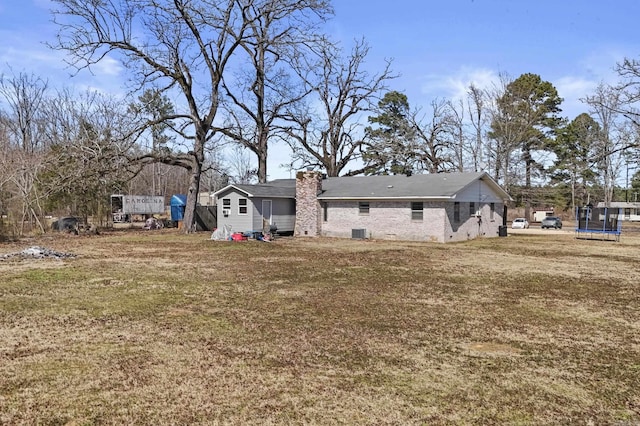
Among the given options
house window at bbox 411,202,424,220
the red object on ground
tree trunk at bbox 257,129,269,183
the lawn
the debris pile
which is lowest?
the lawn

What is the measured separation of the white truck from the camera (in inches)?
1419

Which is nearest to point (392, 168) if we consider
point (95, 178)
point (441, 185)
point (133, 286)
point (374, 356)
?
point (441, 185)

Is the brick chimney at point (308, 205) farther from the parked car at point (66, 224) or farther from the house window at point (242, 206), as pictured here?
the parked car at point (66, 224)

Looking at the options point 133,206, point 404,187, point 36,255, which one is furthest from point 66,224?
point 404,187

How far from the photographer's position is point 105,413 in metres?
3.79

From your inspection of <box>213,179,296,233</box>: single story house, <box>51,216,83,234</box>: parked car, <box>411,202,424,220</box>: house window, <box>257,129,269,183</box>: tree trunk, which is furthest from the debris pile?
<box>257,129,269,183</box>: tree trunk

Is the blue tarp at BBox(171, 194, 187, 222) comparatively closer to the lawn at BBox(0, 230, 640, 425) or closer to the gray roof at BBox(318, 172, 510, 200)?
the gray roof at BBox(318, 172, 510, 200)

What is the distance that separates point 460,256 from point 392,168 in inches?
1162

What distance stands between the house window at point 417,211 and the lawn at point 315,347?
413 inches

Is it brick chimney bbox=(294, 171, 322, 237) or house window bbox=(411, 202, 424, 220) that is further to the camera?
brick chimney bbox=(294, 171, 322, 237)

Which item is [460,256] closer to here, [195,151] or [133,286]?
[133,286]

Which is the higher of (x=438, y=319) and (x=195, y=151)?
(x=195, y=151)

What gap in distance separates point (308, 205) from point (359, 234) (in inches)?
137

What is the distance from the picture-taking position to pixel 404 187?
23656mm
